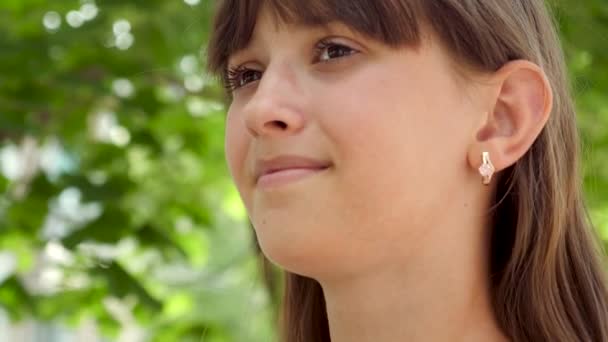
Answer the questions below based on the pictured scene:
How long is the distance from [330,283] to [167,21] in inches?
79.6

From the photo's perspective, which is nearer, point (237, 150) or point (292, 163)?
point (292, 163)

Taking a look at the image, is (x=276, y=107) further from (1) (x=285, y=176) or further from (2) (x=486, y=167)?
(2) (x=486, y=167)

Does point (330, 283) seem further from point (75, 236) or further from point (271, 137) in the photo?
point (75, 236)

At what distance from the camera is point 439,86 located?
1844mm

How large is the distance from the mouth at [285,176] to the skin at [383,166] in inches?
0.4

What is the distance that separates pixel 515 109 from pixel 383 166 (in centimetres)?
28

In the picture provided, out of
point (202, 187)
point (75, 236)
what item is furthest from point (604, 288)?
point (202, 187)

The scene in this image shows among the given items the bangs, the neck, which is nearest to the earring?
the neck

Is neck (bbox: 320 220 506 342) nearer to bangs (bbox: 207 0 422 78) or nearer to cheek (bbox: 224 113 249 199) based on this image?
cheek (bbox: 224 113 249 199)

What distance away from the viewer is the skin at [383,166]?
1.79 metres

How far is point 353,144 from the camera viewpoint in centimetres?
177

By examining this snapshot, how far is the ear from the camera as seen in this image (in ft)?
6.24

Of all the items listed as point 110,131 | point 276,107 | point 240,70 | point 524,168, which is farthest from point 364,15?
point 110,131

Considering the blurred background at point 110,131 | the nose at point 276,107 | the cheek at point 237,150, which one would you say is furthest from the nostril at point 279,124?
the blurred background at point 110,131
